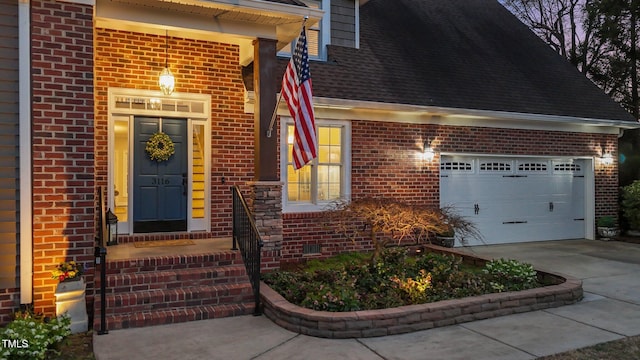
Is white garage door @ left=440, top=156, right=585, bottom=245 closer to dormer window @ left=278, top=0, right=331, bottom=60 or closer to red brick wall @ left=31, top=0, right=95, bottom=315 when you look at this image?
dormer window @ left=278, top=0, right=331, bottom=60

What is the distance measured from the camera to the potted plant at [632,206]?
1190cm

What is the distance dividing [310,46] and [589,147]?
741 cm

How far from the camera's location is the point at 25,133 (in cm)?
529

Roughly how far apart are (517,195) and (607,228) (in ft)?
8.65

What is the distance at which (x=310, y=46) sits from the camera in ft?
32.2

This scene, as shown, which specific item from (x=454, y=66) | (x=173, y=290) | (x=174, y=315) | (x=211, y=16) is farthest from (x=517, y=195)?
(x=174, y=315)

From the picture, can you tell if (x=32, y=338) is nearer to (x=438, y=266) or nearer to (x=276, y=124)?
(x=276, y=124)

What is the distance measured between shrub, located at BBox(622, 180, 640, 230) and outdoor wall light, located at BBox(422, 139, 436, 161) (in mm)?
5781

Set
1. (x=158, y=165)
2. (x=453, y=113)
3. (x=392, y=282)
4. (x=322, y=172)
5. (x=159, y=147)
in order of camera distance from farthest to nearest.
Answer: (x=453, y=113) → (x=322, y=172) → (x=158, y=165) → (x=159, y=147) → (x=392, y=282)

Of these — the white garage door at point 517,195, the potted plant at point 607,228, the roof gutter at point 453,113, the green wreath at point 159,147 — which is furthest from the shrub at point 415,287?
the potted plant at point 607,228

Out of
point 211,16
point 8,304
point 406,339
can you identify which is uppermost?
point 211,16

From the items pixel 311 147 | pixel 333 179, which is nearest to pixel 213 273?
pixel 311 147

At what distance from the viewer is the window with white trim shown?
8.80m

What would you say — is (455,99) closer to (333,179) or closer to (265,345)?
(333,179)
